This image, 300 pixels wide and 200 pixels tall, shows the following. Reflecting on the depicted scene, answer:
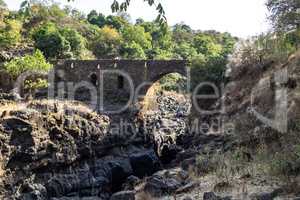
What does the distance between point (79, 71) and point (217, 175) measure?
73.0 ft

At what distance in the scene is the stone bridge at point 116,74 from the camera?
37.8 meters

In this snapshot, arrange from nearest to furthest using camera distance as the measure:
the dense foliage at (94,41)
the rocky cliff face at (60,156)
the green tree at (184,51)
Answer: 1. the rocky cliff face at (60,156)
2. the dense foliage at (94,41)
3. the green tree at (184,51)

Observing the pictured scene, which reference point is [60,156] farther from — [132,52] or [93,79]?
[132,52]

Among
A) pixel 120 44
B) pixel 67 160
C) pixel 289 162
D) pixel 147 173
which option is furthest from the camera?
pixel 120 44

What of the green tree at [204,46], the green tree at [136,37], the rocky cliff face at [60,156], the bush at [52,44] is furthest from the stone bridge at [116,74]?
the green tree at [204,46]

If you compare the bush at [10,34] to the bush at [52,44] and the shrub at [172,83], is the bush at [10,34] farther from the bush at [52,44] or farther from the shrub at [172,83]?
the shrub at [172,83]

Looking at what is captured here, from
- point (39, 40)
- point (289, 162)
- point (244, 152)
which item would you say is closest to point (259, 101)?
point (244, 152)

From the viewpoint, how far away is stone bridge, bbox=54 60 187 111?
3778 centimetres

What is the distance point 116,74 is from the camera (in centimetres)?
3778

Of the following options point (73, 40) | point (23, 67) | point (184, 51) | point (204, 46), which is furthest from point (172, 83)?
point (23, 67)

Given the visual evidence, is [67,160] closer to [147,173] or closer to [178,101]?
[147,173]

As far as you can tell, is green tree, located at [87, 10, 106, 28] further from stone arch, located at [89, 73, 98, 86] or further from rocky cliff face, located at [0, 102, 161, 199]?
rocky cliff face, located at [0, 102, 161, 199]

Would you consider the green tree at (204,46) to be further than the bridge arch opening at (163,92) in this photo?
Yes

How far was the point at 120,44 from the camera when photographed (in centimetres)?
7094
